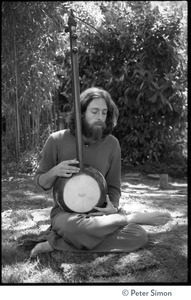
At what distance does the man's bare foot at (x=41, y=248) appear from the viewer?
2.22 meters

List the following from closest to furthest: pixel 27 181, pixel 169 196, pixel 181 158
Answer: pixel 169 196 < pixel 27 181 < pixel 181 158

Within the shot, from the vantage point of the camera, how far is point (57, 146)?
2.44 metres

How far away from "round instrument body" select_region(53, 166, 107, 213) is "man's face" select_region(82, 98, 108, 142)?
8.4 inches

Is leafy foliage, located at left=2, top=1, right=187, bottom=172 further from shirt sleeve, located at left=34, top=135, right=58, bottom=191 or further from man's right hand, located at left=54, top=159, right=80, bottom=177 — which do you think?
man's right hand, located at left=54, top=159, right=80, bottom=177

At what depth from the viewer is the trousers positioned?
2.21 m

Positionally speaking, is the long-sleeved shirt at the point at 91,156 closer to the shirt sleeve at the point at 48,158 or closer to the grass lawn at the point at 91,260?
the shirt sleeve at the point at 48,158

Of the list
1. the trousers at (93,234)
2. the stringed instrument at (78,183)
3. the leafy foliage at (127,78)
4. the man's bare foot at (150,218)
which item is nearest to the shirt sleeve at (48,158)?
the stringed instrument at (78,183)

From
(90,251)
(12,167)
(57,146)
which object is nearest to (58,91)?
(12,167)

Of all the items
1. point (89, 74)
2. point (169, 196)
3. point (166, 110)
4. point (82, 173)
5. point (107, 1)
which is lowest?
point (169, 196)

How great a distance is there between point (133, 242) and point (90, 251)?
9.9 inches

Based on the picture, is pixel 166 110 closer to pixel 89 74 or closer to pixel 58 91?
pixel 89 74

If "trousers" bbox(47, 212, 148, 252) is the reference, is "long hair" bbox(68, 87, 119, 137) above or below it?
above

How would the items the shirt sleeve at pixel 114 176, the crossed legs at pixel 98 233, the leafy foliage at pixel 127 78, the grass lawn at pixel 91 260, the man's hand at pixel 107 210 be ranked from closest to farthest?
the grass lawn at pixel 91 260 → the crossed legs at pixel 98 233 → the man's hand at pixel 107 210 → the shirt sleeve at pixel 114 176 → the leafy foliage at pixel 127 78

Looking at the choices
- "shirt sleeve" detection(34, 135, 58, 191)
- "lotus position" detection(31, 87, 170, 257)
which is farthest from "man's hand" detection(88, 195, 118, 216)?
"shirt sleeve" detection(34, 135, 58, 191)
